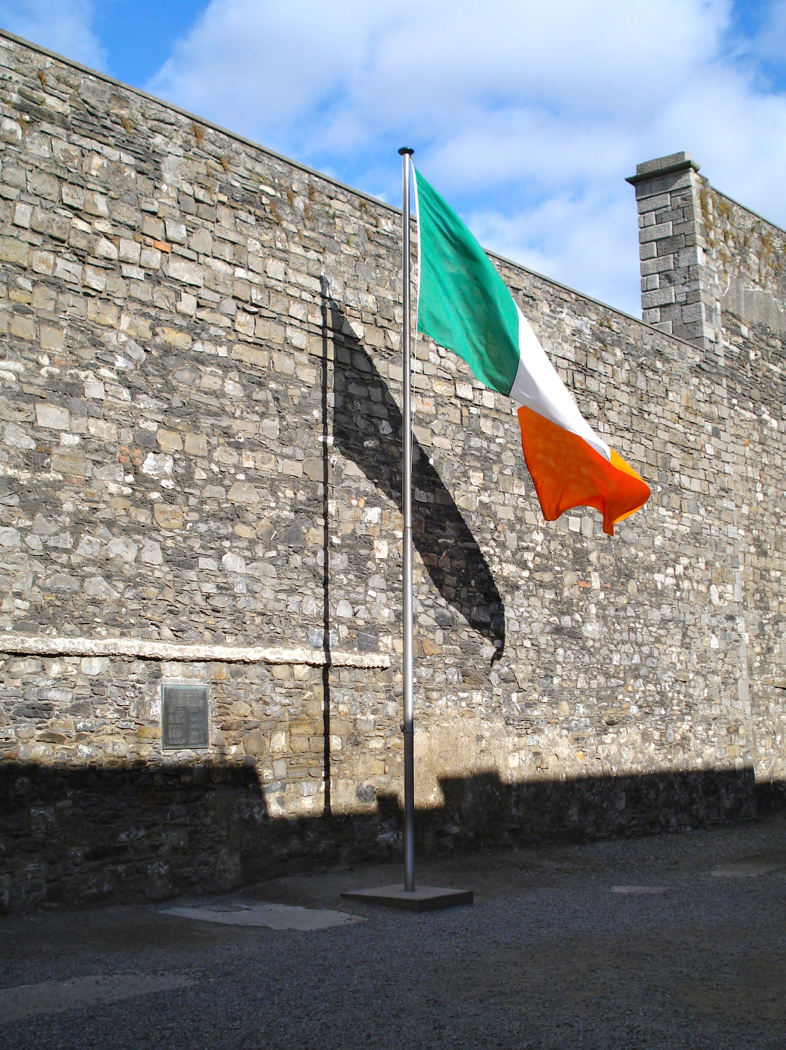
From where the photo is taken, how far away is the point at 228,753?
23.1ft

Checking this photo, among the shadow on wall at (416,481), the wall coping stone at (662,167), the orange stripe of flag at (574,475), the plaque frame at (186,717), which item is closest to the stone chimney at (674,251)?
the wall coping stone at (662,167)

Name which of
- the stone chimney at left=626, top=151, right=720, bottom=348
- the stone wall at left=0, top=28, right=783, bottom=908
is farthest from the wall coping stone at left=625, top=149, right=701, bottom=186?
the stone wall at left=0, top=28, right=783, bottom=908

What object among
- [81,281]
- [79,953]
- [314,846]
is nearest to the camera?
[79,953]

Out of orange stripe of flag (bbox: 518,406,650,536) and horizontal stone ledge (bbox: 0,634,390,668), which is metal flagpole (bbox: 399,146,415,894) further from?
orange stripe of flag (bbox: 518,406,650,536)

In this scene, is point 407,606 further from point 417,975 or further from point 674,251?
point 674,251

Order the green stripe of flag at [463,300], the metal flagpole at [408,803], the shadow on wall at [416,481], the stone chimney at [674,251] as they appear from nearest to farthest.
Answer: the metal flagpole at [408,803] → the green stripe of flag at [463,300] → the shadow on wall at [416,481] → the stone chimney at [674,251]

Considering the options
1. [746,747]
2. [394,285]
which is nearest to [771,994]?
[394,285]

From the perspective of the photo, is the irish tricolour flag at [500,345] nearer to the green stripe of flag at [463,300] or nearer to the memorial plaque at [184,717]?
the green stripe of flag at [463,300]

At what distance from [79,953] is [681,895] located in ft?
12.9

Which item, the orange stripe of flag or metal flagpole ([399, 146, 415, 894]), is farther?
the orange stripe of flag

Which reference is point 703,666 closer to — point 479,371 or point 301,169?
point 479,371

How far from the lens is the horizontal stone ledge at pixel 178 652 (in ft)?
20.3

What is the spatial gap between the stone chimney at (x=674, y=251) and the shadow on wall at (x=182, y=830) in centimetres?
636

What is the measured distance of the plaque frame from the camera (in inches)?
265
